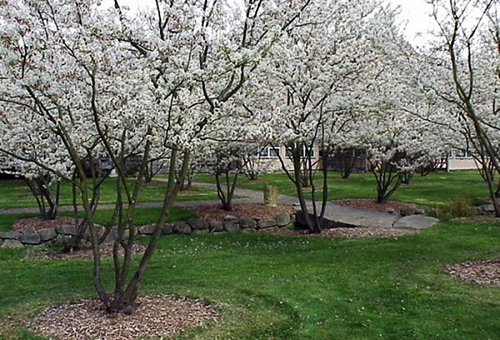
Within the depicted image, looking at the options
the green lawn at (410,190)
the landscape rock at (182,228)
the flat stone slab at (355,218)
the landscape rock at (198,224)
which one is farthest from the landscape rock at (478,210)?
the landscape rock at (182,228)

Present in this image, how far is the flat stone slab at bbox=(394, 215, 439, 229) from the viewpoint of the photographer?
35.1ft

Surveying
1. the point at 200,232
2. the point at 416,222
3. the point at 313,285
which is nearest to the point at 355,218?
the point at 416,222

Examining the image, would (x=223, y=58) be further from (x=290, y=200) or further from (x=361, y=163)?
(x=361, y=163)

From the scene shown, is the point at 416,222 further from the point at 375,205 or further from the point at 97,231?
the point at 97,231

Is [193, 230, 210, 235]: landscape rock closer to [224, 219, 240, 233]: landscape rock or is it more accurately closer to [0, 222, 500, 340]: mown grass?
[224, 219, 240, 233]: landscape rock

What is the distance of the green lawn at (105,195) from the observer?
1355 centimetres

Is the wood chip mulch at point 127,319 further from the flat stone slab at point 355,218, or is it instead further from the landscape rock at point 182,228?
the flat stone slab at point 355,218

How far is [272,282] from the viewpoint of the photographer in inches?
249

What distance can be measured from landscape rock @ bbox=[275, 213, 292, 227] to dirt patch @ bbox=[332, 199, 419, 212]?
86.4 inches

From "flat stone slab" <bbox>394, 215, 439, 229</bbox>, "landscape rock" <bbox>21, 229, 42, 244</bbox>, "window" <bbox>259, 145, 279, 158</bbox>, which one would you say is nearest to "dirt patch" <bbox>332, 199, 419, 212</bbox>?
"flat stone slab" <bbox>394, 215, 439, 229</bbox>

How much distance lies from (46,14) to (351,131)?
7.61m

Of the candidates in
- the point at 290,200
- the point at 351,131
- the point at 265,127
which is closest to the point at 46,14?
the point at 265,127

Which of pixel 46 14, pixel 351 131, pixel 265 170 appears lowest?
pixel 265 170

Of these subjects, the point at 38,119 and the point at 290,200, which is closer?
the point at 38,119
